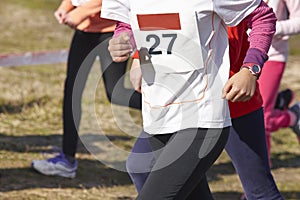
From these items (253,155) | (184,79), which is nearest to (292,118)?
(253,155)

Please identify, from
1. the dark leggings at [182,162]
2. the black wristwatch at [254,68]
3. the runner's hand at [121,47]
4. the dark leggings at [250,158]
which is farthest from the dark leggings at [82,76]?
the black wristwatch at [254,68]

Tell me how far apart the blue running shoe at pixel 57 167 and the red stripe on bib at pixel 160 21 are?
2400mm

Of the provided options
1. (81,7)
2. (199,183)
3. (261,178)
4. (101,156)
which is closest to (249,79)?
(199,183)

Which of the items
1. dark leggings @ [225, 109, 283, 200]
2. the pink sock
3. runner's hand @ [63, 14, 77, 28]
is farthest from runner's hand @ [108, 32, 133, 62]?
the pink sock

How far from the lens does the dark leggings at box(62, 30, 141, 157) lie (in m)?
4.95

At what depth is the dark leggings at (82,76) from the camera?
495 cm

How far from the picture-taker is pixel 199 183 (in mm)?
3203

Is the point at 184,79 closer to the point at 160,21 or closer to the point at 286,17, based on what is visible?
the point at 160,21

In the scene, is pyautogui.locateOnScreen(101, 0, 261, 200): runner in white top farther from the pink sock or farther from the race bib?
the pink sock

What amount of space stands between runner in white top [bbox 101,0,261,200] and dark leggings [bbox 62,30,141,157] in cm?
192

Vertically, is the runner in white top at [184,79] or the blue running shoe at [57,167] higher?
the runner in white top at [184,79]

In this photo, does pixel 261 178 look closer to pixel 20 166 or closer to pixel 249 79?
pixel 249 79

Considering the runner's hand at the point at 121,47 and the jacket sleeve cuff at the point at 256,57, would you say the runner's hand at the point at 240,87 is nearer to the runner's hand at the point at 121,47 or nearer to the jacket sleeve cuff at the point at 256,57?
the jacket sleeve cuff at the point at 256,57

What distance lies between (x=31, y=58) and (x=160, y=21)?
396cm
